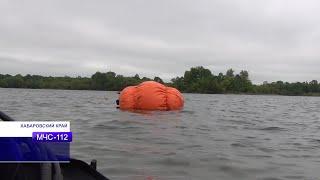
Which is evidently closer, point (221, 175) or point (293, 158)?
point (221, 175)

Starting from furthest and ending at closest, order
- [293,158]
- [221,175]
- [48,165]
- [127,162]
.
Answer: [293,158] < [127,162] < [221,175] < [48,165]

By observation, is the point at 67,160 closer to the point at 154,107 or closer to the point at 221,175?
the point at 221,175

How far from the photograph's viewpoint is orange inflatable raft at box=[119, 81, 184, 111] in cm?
2216

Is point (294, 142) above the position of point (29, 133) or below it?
below

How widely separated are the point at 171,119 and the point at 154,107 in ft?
10.7

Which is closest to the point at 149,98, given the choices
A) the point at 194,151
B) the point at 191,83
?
the point at 194,151

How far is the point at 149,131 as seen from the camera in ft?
48.2

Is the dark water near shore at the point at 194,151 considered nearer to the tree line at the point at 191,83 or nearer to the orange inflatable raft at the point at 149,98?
the orange inflatable raft at the point at 149,98

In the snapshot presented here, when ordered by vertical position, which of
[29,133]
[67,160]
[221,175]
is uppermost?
[29,133]

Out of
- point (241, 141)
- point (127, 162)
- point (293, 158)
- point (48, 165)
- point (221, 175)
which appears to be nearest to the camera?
point (48, 165)

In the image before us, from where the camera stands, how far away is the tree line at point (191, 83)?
364ft

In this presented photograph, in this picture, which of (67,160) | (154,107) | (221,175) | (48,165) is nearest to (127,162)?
(221,175)

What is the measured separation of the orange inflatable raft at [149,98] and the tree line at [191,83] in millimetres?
68985

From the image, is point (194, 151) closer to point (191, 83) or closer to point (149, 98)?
point (149, 98)
